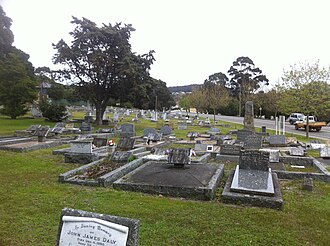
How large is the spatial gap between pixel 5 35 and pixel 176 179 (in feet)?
120

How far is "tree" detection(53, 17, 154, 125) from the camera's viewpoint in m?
28.0

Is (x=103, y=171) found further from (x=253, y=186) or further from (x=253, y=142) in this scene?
(x=253, y=142)

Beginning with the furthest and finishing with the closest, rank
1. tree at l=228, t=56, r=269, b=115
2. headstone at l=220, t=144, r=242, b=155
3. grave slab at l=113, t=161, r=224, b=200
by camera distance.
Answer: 1. tree at l=228, t=56, r=269, b=115
2. headstone at l=220, t=144, r=242, b=155
3. grave slab at l=113, t=161, r=224, b=200

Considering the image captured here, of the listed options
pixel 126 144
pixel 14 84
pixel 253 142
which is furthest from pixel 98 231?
pixel 14 84

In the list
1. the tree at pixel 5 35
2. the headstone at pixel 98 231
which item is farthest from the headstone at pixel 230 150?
the tree at pixel 5 35

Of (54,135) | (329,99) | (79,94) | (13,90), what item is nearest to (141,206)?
(54,135)

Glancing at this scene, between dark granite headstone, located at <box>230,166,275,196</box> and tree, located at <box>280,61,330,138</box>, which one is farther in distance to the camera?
tree, located at <box>280,61,330,138</box>

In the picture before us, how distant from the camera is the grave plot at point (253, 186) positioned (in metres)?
6.59

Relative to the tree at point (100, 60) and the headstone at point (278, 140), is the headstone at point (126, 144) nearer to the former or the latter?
the headstone at point (278, 140)

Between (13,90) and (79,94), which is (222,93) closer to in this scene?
(79,94)

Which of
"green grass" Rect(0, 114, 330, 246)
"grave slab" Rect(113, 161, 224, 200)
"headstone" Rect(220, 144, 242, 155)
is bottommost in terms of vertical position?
"green grass" Rect(0, 114, 330, 246)

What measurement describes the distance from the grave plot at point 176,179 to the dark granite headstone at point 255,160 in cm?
78

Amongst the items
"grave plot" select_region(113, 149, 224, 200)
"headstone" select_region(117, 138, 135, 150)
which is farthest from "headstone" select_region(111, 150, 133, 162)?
"headstone" select_region(117, 138, 135, 150)

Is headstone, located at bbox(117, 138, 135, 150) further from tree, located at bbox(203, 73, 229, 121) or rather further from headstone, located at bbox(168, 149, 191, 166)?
tree, located at bbox(203, 73, 229, 121)
